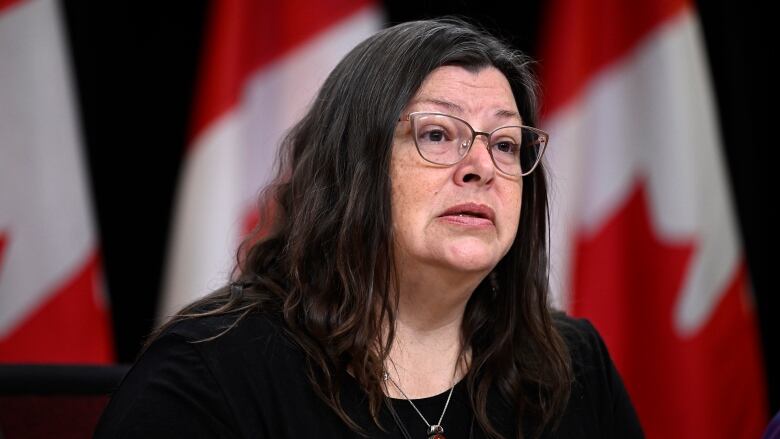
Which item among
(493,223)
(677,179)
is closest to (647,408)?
(677,179)

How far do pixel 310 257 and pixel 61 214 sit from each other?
3.12ft

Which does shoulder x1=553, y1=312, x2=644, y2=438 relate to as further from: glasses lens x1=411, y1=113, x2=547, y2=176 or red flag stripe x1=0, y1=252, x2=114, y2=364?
red flag stripe x1=0, y1=252, x2=114, y2=364

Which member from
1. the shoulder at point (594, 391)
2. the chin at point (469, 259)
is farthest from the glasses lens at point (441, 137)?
the shoulder at point (594, 391)

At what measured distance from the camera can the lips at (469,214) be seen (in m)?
1.44

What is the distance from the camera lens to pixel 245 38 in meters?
2.44

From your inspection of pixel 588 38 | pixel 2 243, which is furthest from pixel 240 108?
pixel 588 38

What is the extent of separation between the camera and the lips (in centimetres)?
144

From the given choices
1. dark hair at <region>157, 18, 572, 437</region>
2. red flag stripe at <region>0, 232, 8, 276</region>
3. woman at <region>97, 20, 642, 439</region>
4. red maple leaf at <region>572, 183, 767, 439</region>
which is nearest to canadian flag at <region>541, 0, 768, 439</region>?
red maple leaf at <region>572, 183, 767, 439</region>

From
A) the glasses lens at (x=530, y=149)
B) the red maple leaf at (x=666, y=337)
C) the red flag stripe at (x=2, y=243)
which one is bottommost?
the red maple leaf at (x=666, y=337)

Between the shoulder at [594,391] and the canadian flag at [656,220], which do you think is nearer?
the shoulder at [594,391]

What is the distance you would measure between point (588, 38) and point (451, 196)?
53.3 inches

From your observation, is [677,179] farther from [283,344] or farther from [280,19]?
[283,344]

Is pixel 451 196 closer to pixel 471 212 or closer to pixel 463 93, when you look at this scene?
pixel 471 212

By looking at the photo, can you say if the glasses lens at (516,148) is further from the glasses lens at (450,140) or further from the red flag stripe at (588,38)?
the red flag stripe at (588,38)
